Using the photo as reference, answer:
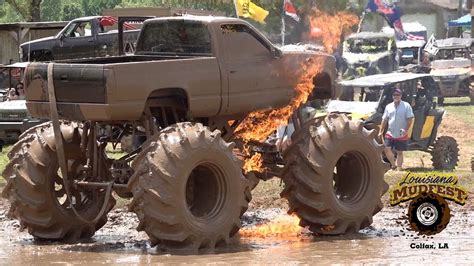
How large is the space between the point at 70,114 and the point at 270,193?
184 inches

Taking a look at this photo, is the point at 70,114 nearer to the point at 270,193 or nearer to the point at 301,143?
the point at 301,143

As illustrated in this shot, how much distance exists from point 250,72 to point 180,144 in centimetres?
175

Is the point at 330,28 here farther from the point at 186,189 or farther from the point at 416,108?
the point at 416,108

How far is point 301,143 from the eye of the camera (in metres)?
12.4

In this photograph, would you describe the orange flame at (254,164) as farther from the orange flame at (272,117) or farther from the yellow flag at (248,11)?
the yellow flag at (248,11)

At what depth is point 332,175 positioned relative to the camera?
12.4m

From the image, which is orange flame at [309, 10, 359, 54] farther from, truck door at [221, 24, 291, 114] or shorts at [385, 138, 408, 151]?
shorts at [385, 138, 408, 151]

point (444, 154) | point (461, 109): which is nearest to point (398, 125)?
point (444, 154)

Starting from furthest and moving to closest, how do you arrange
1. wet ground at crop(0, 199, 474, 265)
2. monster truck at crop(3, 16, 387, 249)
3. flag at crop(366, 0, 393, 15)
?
flag at crop(366, 0, 393, 15) < monster truck at crop(3, 16, 387, 249) < wet ground at crop(0, 199, 474, 265)

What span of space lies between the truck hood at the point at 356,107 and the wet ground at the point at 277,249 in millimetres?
8723

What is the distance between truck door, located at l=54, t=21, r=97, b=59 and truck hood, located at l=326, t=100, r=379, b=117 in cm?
655

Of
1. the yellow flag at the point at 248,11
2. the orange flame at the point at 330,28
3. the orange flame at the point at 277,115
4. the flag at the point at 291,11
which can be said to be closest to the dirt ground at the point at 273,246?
the orange flame at the point at 277,115

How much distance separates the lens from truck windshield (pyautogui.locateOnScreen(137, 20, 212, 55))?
12539 mm

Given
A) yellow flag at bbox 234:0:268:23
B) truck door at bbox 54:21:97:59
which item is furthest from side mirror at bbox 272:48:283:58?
yellow flag at bbox 234:0:268:23
